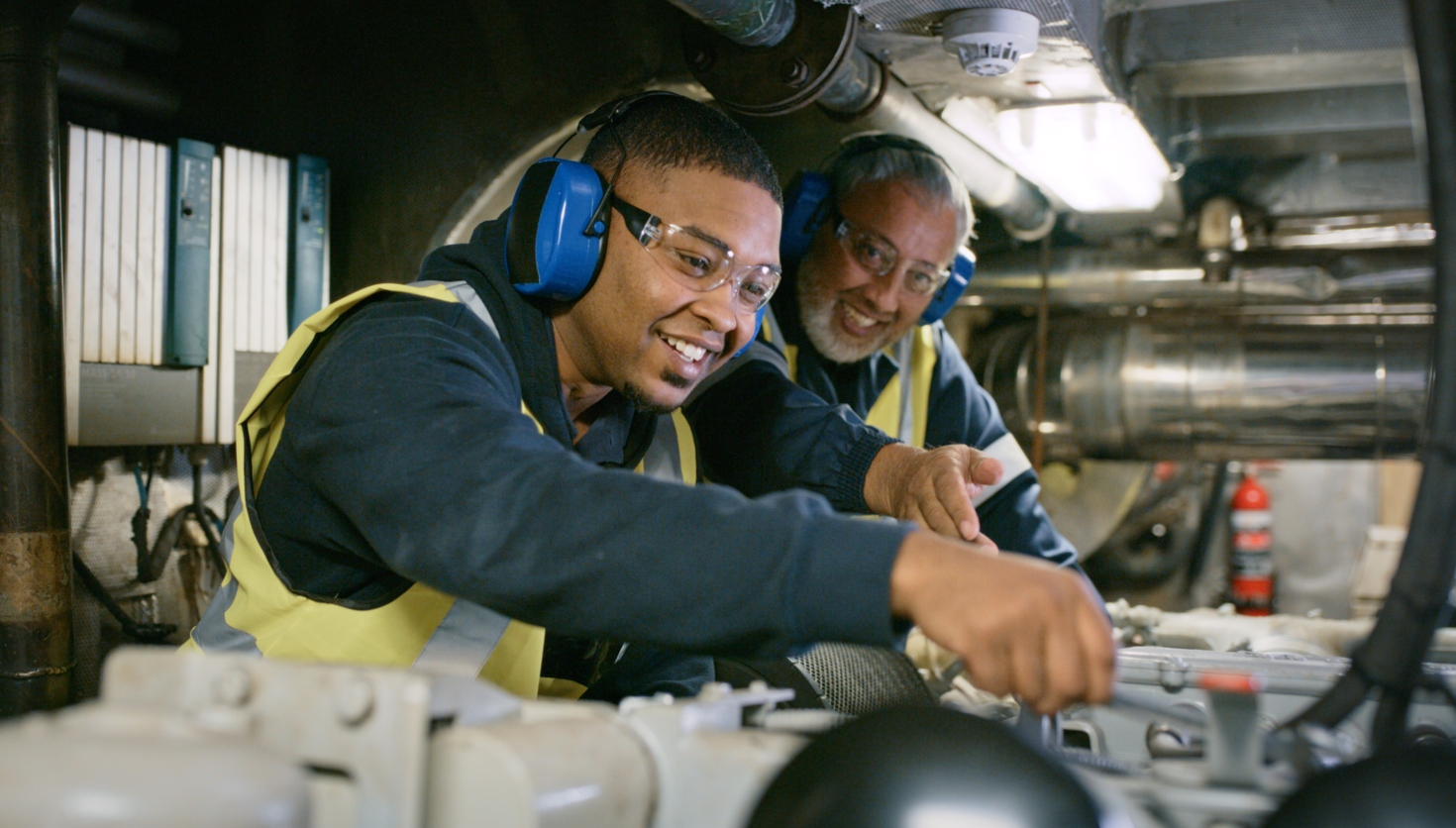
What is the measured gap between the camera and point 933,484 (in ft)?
5.12

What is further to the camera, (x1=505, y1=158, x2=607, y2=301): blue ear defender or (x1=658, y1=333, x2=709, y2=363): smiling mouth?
(x1=658, y1=333, x2=709, y2=363): smiling mouth

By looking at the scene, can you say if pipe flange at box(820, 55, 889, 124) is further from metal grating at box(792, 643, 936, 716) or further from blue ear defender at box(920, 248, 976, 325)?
metal grating at box(792, 643, 936, 716)

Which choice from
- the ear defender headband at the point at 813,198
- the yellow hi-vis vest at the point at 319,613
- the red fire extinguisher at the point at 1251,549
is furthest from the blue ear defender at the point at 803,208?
the red fire extinguisher at the point at 1251,549

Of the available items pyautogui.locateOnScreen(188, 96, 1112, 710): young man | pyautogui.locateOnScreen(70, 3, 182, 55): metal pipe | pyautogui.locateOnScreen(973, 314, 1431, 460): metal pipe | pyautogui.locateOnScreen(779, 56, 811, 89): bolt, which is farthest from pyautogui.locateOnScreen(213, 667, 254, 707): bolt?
pyautogui.locateOnScreen(973, 314, 1431, 460): metal pipe

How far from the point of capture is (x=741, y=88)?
6.57ft

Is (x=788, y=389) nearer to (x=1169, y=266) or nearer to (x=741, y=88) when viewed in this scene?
(x=741, y=88)

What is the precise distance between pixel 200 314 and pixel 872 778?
2.25 metres

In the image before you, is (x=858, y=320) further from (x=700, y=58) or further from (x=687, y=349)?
(x=687, y=349)

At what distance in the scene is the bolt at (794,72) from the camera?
192 centimetres

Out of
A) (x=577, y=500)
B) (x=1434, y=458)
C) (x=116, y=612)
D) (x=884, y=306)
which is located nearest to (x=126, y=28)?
(x=116, y=612)

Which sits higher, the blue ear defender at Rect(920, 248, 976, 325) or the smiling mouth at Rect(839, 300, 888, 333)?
the blue ear defender at Rect(920, 248, 976, 325)

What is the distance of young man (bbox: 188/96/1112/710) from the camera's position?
32.7 inches

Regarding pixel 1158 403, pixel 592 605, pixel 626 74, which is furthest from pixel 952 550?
pixel 1158 403

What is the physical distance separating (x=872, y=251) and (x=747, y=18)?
676mm
